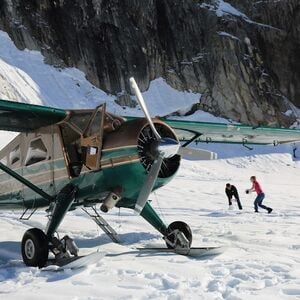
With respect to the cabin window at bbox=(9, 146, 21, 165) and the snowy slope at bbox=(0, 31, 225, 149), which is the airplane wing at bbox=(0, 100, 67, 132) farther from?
the snowy slope at bbox=(0, 31, 225, 149)

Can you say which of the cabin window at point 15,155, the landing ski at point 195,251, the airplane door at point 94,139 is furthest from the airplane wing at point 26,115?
the landing ski at point 195,251

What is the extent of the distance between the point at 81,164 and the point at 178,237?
2.24 m

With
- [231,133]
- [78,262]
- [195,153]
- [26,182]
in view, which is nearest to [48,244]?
[78,262]

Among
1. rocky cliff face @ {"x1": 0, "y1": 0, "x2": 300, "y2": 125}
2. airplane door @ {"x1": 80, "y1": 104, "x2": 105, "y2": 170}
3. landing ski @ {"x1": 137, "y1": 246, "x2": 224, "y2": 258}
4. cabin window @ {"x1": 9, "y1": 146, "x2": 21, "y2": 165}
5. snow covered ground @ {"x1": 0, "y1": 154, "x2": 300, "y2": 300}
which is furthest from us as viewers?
rocky cliff face @ {"x1": 0, "y1": 0, "x2": 300, "y2": 125}

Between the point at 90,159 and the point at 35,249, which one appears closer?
the point at 35,249

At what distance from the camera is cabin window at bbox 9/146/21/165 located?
9.40m

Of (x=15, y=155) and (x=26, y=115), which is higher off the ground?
(x=26, y=115)

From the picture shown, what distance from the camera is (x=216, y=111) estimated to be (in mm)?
Answer: 54844

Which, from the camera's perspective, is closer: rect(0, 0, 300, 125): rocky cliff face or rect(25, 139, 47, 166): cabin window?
rect(25, 139, 47, 166): cabin window

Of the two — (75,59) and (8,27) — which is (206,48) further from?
(8,27)

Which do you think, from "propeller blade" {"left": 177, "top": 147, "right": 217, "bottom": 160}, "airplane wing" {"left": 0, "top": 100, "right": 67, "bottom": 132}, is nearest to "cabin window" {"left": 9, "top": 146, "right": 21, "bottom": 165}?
"airplane wing" {"left": 0, "top": 100, "right": 67, "bottom": 132}

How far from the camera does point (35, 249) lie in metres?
7.36

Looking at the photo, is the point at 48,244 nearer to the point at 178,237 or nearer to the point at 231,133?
the point at 178,237

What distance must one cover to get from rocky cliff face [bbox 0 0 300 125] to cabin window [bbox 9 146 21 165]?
4623 cm
